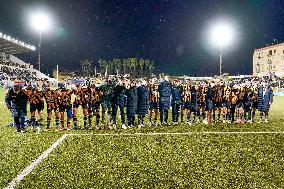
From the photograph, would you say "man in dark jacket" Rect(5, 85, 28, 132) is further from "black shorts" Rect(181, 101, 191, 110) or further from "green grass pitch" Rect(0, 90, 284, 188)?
"black shorts" Rect(181, 101, 191, 110)

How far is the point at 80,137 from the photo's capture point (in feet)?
37.8

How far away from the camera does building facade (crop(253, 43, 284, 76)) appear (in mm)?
95062

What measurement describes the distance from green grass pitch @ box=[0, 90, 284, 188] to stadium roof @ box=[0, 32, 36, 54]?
55460mm

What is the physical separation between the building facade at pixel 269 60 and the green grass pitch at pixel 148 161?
8891 centimetres

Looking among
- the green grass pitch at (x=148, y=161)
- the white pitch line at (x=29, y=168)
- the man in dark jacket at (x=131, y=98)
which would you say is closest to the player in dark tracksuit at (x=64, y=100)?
the green grass pitch at (x=148, y=161)

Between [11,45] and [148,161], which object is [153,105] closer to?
[148,161]

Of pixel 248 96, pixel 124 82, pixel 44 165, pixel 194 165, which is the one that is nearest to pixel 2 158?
pixel 44 165

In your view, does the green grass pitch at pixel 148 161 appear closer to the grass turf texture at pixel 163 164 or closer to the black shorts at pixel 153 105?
the grass turf texture at pixel 163 164

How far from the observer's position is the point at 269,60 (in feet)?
333

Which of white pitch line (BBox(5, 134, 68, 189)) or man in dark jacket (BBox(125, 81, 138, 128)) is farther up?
man in dark jacket (BBox(125, 81, 138, 128))

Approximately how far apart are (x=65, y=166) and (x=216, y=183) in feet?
11.3

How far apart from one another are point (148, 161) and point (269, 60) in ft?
337

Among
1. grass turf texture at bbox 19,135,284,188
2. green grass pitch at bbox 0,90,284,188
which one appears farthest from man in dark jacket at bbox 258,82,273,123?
grass turf texture at bbox 19,135,284,188

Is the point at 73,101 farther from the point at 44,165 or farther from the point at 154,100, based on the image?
the point at 44,165
